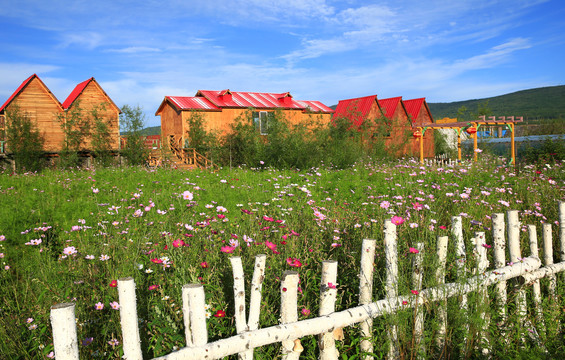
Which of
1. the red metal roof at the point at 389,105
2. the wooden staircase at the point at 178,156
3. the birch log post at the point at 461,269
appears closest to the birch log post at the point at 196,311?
the birch log post at the point at 461,269

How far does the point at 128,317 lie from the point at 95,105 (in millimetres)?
24606

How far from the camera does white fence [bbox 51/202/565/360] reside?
2100mm

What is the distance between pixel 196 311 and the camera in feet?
7.27

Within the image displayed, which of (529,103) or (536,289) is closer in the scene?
(536,289)

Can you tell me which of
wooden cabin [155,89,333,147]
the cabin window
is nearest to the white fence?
wooden cabin [155,89,333,147]

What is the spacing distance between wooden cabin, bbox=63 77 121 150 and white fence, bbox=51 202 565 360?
23.9 m

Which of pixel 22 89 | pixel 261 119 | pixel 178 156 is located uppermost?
pixel 22 89

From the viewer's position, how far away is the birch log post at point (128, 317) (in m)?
2.06

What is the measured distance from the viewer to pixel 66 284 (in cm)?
315

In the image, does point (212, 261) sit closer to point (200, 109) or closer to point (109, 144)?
point (200, 109)

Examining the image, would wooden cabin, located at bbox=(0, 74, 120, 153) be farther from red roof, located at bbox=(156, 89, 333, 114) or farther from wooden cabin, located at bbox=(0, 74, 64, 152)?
red roof, located at bbox=(156, 89, 333, 114)

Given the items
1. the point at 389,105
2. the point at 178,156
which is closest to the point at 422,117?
the point at 389,105

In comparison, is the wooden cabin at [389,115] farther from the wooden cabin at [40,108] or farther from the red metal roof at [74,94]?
the wooden cabin at [40,108]

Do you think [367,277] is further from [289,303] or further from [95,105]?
[95,105]
